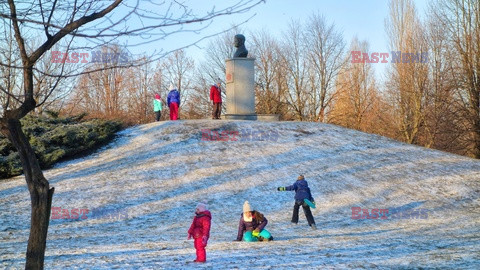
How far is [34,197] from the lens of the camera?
640 cm

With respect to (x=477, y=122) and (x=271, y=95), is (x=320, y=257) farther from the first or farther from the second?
(x=271, y=95)

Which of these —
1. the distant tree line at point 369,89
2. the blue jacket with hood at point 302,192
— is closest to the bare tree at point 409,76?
the distant tree line at point 369,89

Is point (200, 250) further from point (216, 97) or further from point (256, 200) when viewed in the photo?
point (216, 97)

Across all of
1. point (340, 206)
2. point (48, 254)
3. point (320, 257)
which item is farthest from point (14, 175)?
point (320, 257)

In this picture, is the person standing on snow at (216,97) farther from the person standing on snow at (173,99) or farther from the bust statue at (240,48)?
the bust statue at (240,48)

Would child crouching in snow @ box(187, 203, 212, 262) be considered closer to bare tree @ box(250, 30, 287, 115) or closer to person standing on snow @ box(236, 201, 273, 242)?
person standing on snow @ box(236, 201, 273, 242)

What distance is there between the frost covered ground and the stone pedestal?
1713 millimetres

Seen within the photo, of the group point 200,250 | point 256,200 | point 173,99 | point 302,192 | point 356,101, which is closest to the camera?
point 200,250

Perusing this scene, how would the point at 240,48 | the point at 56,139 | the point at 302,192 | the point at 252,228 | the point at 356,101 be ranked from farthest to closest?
the point at 356,101 → the point at 240,48 → the point at 56,139 → the point at 302,192 → the point at 252,228

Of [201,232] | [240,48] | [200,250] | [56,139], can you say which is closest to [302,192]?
[201,232]

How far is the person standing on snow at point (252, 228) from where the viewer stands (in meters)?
11.5

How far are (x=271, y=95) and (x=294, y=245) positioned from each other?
34.5 m

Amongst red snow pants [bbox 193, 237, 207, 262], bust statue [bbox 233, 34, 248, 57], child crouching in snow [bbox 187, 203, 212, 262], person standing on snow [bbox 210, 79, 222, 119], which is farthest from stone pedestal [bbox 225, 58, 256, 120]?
red snow pants [bbox 193, 237, 207, 262]

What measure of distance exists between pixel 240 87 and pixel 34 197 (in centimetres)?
1992
